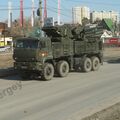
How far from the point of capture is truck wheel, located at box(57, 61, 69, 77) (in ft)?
76.7

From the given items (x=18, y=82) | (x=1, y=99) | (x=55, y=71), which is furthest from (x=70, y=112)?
(x=55, y=71)

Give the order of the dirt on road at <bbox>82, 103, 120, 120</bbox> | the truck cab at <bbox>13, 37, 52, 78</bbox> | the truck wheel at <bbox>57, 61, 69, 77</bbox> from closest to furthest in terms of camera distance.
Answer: the dirt on road at <bbox>82, 103, 120, 120</bbox>
the truck cab at <bbox>13, 37, 52, 78</bbox>
the truck wheel at <bbox>57, 61, 69, 77</bbox>

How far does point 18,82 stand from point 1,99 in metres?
6.01

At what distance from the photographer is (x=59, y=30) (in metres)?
25.2

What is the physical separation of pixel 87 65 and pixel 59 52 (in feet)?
11.6

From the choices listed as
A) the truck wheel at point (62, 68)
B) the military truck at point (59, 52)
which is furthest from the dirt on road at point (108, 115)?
the truck wheel at point (62, 68)

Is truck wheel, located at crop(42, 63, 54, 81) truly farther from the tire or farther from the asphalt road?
the tire

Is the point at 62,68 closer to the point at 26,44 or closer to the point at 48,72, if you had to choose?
the point at 48,72

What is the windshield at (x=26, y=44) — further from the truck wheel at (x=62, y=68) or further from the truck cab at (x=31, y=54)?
the truck wheel at (x=62, y=68)

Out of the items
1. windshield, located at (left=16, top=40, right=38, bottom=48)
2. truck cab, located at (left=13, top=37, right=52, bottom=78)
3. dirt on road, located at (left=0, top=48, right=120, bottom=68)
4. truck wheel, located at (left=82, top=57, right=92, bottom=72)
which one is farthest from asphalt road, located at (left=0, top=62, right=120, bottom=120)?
dirt on road, located at (left=0, top=48, right=120, bottom=68)

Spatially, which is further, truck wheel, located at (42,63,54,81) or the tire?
the tire

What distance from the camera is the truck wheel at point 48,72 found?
2194 centimetres

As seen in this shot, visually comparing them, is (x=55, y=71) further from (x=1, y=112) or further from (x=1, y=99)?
(x=1, y=112)

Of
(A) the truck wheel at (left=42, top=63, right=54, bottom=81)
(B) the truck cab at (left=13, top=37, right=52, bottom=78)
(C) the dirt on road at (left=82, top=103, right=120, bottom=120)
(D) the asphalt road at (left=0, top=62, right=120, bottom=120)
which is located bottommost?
(D) the asphalt road at (left=0, top=62, right=120, bottom=120)
